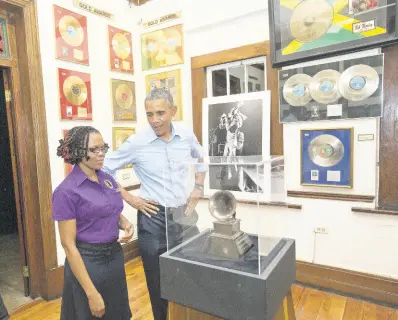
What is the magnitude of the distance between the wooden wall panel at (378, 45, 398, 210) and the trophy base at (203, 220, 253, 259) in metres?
1.57

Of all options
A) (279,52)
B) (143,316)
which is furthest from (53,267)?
(279,52)

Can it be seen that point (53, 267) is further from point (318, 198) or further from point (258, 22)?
point (258, 22)

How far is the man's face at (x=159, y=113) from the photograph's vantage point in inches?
70.7

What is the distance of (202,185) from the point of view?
1548mm

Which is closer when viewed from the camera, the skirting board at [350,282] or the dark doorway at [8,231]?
the skirting board at [350,282]

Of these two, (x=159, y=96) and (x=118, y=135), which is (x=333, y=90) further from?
(x=118, y=135)

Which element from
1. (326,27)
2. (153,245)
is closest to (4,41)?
(153,245)

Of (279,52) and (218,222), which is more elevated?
(279,52)

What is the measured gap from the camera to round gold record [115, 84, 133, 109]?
131 inches

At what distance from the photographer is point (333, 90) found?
2457 millimetres

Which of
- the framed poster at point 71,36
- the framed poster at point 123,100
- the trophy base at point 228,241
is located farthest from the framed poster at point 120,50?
the trophy base at point 228,241

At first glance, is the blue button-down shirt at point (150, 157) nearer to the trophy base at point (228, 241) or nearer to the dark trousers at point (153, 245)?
the dark trousers at point (153, 245)

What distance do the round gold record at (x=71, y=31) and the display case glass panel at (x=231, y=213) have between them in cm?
195

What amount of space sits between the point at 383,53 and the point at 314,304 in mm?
2092
